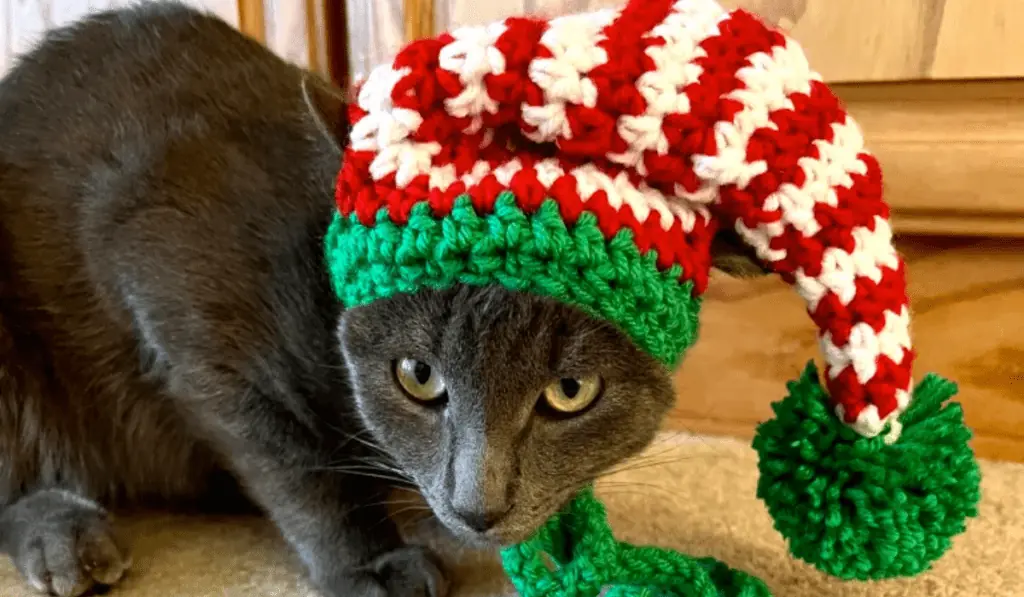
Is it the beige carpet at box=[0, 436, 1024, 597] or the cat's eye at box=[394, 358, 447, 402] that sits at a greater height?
the cat's eye at box=[394, 358, 447, 402]

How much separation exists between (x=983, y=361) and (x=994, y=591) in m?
0.40

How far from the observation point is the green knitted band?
0.54 metres

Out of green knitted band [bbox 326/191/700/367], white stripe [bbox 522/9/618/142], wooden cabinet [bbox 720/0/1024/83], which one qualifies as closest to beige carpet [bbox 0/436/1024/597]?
green knitted band [bbox 326/191/700/367]

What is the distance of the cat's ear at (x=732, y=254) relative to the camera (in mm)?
621

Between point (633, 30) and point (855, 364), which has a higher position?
point (633, 30)

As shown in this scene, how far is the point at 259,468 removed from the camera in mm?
832

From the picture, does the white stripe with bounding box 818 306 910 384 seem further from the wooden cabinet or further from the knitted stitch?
the wooden cabinet

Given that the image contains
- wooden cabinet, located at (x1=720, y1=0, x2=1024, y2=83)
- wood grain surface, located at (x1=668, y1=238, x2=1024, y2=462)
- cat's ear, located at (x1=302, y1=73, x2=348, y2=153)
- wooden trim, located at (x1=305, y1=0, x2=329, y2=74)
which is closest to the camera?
cat's ear, located at (x1=302, y1=73, x2=348, y2=153)

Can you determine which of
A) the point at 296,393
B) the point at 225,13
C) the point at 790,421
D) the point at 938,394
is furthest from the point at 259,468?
the point at 225,13

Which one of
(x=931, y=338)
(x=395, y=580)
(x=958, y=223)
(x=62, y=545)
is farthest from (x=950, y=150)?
(x=62, y=545)

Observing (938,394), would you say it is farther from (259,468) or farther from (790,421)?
(259,468)

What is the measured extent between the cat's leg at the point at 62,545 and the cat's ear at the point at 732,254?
59 cm

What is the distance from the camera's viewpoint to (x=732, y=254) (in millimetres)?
628

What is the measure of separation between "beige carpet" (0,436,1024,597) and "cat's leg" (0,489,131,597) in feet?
0.07
